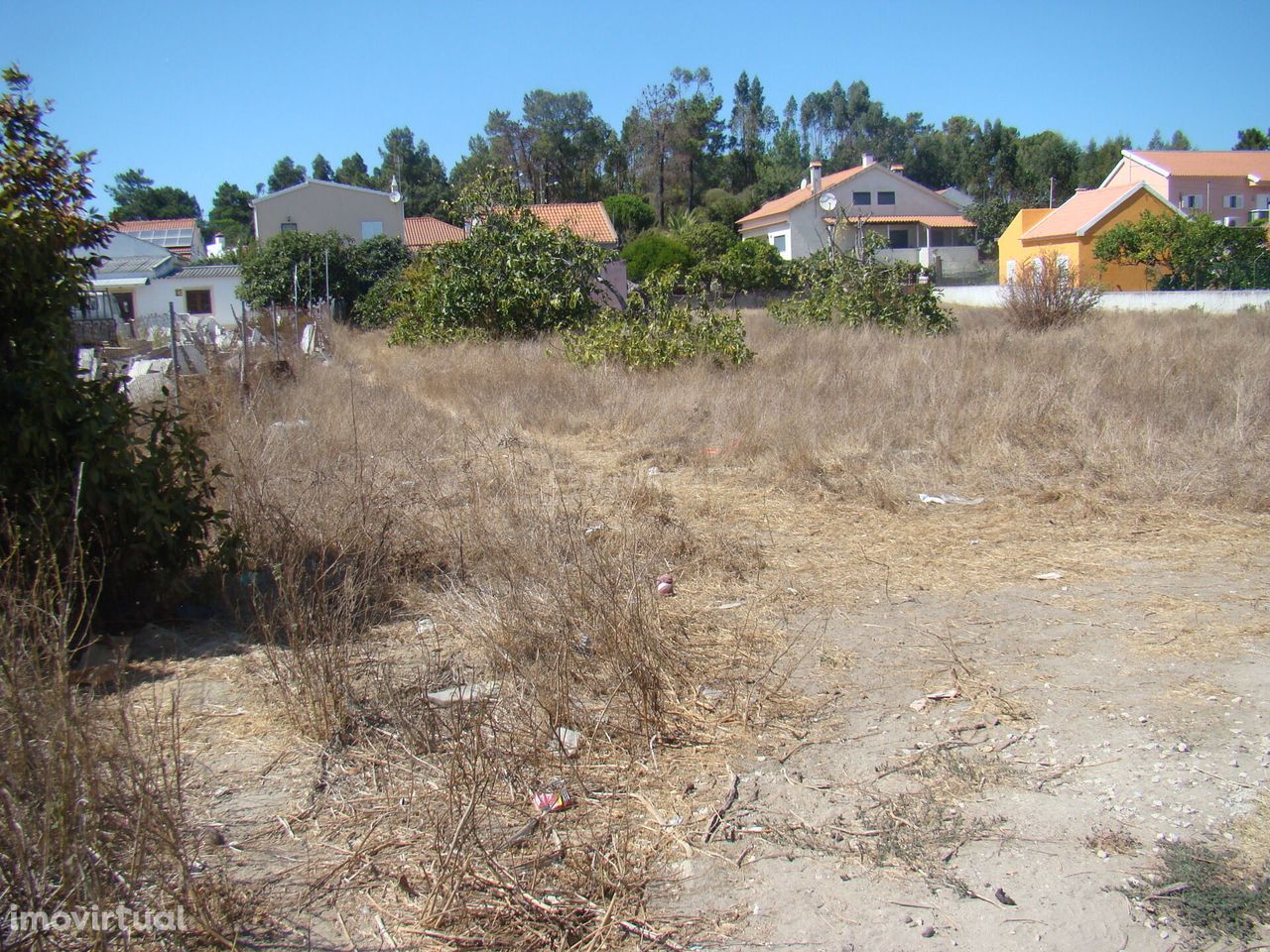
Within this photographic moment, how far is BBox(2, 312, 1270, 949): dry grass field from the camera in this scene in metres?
2.73

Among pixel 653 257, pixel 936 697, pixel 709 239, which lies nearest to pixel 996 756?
pixel 936 697

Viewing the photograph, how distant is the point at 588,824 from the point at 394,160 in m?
86.2

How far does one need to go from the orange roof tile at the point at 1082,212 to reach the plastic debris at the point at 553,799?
37.2 meters

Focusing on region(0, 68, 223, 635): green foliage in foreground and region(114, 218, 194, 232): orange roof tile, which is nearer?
region(0, 68, 223, 635): green foliage in foreground

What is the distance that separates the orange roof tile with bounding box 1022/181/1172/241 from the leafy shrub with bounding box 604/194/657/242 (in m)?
19.5

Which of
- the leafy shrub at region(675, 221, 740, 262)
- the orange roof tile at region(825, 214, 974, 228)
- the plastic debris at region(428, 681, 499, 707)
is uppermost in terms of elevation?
the orange roof tile at region(825, 214, 974, 228)

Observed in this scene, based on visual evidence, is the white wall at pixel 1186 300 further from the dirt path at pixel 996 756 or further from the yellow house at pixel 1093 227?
the dirt path at pixel 996 756

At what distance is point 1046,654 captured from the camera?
436 centimetres

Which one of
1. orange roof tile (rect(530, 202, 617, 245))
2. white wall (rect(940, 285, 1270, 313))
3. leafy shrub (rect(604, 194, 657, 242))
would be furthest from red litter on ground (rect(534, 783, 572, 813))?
leafy shrub (rect(604, 194, 657, 242))

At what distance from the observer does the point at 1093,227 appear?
3538cm

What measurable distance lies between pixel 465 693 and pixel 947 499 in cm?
439

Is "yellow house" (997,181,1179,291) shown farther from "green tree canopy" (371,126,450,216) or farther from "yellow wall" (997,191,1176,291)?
"green tree canopy" (371,126,450,216)

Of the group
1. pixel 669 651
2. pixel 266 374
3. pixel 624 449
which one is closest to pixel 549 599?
pixel 669 651

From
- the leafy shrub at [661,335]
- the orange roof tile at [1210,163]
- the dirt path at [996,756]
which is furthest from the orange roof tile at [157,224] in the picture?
the dirt path at [996,756]
